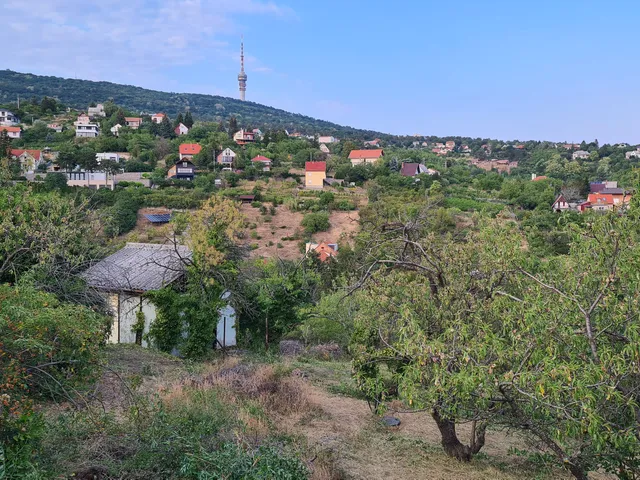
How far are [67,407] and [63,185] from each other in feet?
145

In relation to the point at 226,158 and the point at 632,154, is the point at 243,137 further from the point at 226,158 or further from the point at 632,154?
the point at 632,154

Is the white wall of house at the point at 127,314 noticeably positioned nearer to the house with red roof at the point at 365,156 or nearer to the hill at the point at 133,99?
the house with red roof at the point at 365,156

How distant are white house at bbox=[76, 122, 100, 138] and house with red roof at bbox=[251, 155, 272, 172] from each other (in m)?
25.3

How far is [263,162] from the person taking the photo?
6444 centimetres

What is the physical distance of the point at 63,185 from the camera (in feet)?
150

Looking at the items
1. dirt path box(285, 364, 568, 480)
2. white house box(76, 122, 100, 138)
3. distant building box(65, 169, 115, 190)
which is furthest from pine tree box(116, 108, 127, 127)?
dirt path box(285, 364, 568, 480)

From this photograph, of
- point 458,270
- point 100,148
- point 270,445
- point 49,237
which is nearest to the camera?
point 270,445

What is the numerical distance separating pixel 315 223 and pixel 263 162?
2216 cm

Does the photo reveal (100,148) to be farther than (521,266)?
Yes

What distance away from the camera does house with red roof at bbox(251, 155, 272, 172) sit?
63.0 metres

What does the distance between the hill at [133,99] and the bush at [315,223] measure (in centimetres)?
9622

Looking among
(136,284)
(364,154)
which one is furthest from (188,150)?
(136,284)

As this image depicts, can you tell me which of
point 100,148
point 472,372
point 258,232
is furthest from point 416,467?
point 100,148

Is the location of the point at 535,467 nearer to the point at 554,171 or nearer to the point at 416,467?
the point at 416,467
